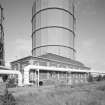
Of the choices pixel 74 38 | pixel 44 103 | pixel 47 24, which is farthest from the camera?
pixel 74 38

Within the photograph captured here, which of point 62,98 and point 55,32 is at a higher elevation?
point 55,32

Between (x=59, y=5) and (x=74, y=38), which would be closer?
(x=59, y=5)

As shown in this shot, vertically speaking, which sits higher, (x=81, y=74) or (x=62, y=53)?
(x=62, y=53)

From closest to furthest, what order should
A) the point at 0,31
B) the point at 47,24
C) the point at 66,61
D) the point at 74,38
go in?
the point at 0,31
the point at 66,61
the point at 47,24
the point at 74,38

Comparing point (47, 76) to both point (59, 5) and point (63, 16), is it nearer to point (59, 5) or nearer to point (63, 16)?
point (63, 16)

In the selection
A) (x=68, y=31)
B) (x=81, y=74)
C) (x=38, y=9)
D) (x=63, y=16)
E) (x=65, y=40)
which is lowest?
(x=81, y=74)

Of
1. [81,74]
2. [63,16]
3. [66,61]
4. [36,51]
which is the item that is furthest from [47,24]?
[81,74]

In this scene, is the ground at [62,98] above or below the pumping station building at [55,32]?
below

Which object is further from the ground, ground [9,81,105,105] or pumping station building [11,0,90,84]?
pumping station building [11,0,90,84]

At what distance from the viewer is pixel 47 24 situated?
28453 mm

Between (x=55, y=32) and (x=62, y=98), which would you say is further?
(x=55, y=32)

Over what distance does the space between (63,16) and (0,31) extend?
14201mm

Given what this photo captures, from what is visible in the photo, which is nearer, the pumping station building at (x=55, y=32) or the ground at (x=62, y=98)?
the ground at (x=62, y=98)

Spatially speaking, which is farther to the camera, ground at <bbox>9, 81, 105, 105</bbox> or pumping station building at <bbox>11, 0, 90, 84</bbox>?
pumping station building at <bbox>11, 0, 90, 84</bbox>
